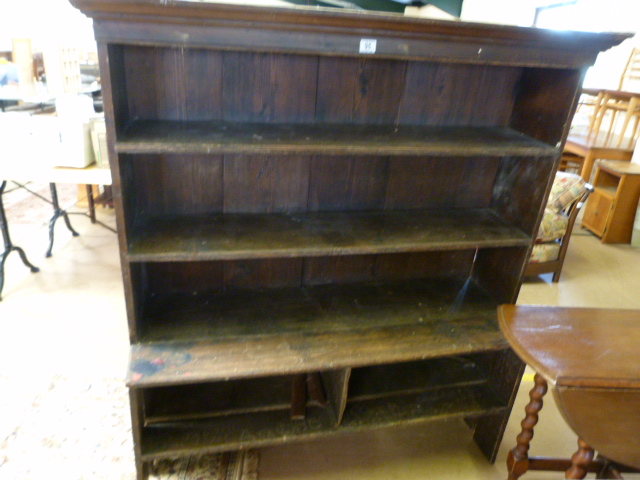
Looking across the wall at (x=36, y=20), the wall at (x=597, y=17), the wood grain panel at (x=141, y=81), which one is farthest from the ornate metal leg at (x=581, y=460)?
the wall at (x=36, y=20)

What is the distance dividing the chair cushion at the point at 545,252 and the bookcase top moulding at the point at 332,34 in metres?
2.08

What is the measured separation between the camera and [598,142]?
4.78 m

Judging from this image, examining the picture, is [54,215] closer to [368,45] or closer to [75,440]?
[75,440]

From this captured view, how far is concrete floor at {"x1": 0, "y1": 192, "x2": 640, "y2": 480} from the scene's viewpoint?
1.82 metres

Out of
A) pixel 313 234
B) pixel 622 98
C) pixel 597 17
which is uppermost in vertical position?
pixel 597 17

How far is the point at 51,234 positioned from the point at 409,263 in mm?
2588

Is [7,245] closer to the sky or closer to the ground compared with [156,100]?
closer to the ground

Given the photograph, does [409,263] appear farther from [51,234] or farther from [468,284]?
[51,234]

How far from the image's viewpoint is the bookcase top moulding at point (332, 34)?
1057 mm

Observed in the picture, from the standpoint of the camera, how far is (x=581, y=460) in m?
1.38

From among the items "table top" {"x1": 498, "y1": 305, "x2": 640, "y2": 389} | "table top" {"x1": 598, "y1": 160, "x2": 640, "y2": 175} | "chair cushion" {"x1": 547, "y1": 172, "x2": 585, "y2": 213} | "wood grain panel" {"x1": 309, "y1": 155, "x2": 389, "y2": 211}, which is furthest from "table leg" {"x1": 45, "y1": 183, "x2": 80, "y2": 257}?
"table top" {"x1": 598, "y1": 160, "x2": 640, "y2": 175}

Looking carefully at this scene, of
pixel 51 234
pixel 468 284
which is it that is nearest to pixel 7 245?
pixel 51 234

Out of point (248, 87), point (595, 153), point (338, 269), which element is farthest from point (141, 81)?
point (595, 153)

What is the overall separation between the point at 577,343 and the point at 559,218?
2.13 meters
